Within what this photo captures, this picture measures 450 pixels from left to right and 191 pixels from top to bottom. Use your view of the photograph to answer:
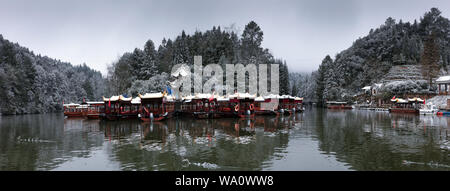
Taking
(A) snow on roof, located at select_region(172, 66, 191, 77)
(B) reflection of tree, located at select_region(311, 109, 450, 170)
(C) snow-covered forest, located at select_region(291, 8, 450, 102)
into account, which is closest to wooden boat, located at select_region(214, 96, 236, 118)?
(A) snow on roof, located at select_region(172, 66, 191, 77)

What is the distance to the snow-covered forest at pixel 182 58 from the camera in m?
62.6

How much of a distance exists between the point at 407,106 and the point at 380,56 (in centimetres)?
4353

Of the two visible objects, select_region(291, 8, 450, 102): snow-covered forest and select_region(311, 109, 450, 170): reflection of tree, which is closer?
select_region(311, 109, 450, 170): reflection of tree

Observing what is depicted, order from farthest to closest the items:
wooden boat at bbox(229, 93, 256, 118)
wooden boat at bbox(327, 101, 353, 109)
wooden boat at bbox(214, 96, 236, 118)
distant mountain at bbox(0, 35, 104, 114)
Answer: wooden boat at bbox(327, 101, 353, 109)
distant mountain at bbox(0, 35, 104, 114)
wooden boat at bbox(229, 93, 256, 118)
wooden boat at bbox(214, 96, 236, 118)

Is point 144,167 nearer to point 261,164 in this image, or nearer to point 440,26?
point 261,164

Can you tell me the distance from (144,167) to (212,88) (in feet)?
151

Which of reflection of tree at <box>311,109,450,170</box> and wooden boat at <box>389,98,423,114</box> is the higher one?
wooden boat at <box>389,98,423,114</box>

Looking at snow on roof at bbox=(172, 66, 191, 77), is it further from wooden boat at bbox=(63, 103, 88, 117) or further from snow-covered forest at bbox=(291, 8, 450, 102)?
snow-covered forest at bbox=(291, 8, 450, 102)

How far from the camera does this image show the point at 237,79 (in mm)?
61562

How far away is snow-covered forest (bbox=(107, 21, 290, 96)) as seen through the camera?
62.6 metres

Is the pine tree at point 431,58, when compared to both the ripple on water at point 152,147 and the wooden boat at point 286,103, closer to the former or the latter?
the wooden boat at point 286,103

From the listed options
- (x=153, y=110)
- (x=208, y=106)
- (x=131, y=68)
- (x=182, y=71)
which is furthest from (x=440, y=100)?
(x=131, y=68)

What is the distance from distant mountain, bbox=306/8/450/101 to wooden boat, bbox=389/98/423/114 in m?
26.9
